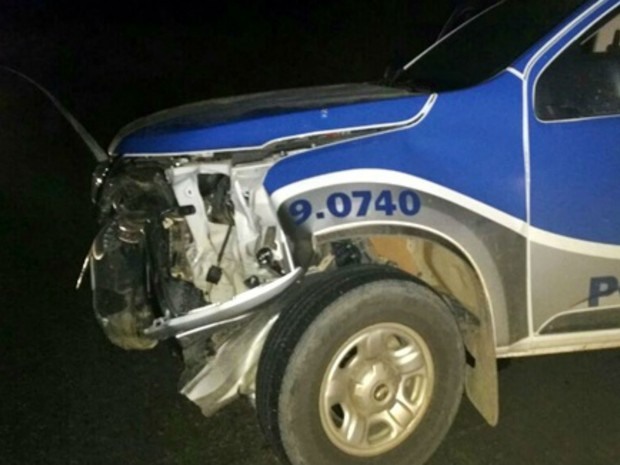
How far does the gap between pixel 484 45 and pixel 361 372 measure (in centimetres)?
161

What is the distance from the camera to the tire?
129 inches

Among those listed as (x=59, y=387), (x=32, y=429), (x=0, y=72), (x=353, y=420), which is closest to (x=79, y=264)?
(x=59, y=387)

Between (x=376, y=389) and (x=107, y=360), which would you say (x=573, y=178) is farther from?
(x=107, y=360)

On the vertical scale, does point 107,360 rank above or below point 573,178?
below

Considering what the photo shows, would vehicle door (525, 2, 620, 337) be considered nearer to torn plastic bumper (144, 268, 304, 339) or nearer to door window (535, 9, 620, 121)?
door window (535, 9, 620, 121)

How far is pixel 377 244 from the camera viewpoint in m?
3.73

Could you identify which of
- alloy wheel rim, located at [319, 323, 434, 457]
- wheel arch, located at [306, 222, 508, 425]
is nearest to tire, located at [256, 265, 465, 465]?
alloy wheel rim, located at [319, 323, 434, 457]

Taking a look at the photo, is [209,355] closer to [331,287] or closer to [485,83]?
[331,287]

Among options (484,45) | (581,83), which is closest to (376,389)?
(581,83)

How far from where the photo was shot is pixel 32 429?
157 inches

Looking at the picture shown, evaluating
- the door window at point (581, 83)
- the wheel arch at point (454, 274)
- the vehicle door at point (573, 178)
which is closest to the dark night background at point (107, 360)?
the wheel arch at point (454, 274)

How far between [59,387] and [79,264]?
4.91ft

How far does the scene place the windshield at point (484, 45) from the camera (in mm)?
3703

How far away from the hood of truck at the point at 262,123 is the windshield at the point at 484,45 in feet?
1.28
